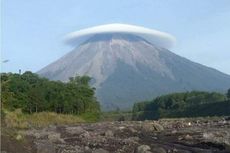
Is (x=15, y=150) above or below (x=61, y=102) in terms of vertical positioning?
below

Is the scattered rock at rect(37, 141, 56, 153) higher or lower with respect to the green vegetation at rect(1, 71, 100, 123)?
lower

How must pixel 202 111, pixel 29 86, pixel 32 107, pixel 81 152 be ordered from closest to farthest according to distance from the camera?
pixel 81 152, pixel 32 107, pixel 29 86, pixel 202 111

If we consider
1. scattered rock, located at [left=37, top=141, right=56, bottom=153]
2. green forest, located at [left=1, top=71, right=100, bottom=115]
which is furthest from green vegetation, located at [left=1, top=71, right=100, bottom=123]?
scattered rock, located at [left=37, top=141, right=56, bottom=153]

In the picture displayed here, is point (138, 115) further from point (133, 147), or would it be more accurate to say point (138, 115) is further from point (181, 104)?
point (133, 147)

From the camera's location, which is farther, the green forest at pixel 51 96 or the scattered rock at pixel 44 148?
the green forest at pixel 51 96

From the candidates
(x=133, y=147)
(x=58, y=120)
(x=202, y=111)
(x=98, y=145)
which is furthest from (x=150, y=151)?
(x=202, y=111)

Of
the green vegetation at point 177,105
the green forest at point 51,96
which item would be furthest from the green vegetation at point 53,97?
the green vegetation at point 177,105

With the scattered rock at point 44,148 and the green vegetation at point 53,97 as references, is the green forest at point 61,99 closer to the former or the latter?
the green vegetation at point 53,97

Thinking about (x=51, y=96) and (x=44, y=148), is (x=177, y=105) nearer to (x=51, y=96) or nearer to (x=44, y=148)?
(x=51, y=96)

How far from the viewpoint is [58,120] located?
237 feet

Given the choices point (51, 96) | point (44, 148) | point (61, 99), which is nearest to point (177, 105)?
point (61, 99)

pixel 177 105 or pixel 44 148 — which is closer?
pixel 44 148

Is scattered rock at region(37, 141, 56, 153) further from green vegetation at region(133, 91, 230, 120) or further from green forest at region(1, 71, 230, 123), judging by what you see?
green vegetation at region(133, 91, 230, 120)

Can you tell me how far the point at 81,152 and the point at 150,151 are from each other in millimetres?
2848
